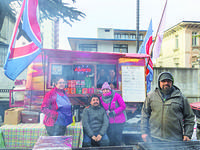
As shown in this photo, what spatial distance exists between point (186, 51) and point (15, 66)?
16340mm

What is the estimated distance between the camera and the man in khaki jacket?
6.27 ft

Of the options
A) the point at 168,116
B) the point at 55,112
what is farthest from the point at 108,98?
the point at 168,116

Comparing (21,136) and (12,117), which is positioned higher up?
(12,117)

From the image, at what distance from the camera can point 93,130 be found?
2752mm

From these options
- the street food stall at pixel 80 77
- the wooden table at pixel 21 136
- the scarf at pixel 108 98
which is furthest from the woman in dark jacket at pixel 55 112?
the scarf at pixel 108 98

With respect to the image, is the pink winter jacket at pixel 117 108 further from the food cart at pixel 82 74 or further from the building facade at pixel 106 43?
the building facade at pixel 106 43

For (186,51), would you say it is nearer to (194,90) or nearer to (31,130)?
(194,90)

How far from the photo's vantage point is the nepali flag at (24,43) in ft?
6.51

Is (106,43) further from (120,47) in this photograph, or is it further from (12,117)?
(12,117)

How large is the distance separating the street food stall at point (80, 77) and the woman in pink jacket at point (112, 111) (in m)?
0.74

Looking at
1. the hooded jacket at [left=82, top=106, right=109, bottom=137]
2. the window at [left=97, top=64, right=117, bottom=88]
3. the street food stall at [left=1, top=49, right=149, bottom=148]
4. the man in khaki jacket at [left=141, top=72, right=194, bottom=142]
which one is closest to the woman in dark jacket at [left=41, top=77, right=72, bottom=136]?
the hooded jacket at [left=82, top=106, right=109, bottom=137]

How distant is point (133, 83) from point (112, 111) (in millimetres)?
1807

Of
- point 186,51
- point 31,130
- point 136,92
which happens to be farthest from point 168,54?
point 31,130

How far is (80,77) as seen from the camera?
4.27m
